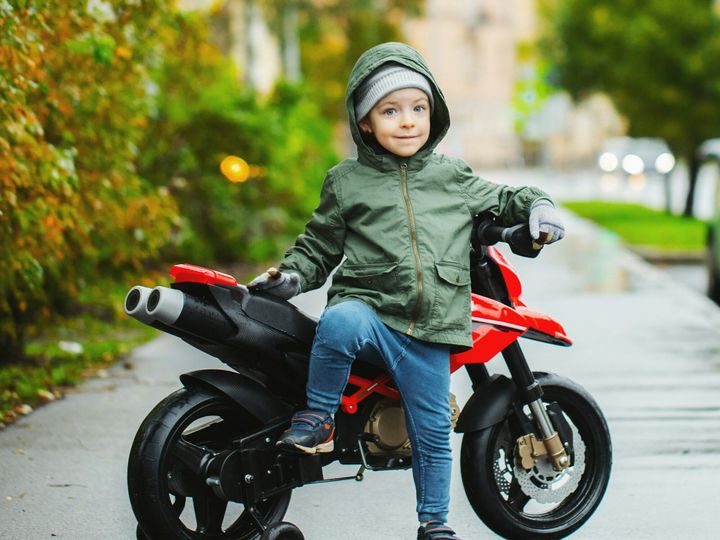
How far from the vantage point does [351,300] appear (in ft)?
13.6

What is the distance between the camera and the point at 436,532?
425 centimetres

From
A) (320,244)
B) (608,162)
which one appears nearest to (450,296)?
(320,244)

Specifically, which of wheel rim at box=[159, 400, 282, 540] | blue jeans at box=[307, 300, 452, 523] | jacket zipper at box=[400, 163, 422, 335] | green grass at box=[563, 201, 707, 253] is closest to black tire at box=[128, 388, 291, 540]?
wheel rim at box=[159, 400, 282, 540]

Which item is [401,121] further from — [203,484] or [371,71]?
[203,484]

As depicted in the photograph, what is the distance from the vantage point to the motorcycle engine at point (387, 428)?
4.40 meters

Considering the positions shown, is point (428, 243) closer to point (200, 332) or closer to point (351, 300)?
point (351, 300)

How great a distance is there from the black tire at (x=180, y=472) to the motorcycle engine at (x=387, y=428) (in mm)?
377

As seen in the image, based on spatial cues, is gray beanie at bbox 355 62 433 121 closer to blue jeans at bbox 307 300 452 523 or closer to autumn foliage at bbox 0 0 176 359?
blue jeans at bbox 307 300 452 523

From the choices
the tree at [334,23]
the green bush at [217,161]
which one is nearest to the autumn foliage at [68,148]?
the green bush at [217,161]

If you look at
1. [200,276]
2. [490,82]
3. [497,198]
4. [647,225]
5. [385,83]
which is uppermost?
[385,83]

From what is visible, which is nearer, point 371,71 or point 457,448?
point 371,71

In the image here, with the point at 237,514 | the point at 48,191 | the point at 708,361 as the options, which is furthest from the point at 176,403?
the point at 708,361

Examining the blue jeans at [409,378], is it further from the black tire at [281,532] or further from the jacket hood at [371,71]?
the jacket hood at [371,71]

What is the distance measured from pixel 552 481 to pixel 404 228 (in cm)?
119
